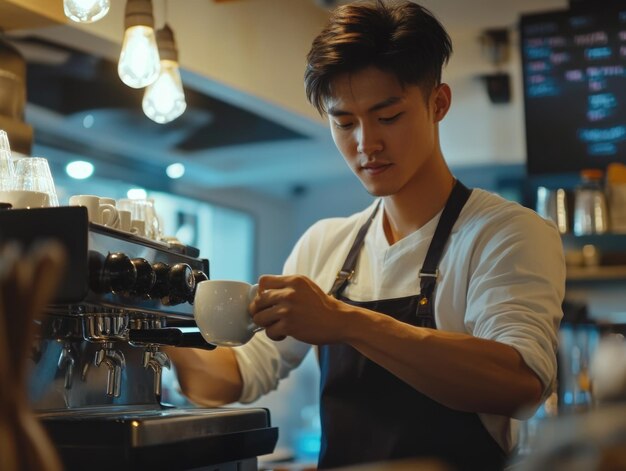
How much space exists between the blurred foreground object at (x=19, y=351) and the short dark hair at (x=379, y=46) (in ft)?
3.85

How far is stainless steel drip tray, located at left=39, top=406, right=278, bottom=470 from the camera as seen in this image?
3.94 feet

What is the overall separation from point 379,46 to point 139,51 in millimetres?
546

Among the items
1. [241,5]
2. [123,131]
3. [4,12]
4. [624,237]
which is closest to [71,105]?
[123,131]

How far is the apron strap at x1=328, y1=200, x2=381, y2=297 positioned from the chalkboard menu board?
1817mm

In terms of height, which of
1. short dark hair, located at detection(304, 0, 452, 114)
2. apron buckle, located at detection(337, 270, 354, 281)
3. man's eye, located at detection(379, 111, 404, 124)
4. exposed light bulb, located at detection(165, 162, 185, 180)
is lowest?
apron buckle, located at detection(337, 270, 354, 281)

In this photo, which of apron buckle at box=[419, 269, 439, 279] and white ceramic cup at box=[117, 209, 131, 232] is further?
apron buckle at box=[419, 269, 439, 279]

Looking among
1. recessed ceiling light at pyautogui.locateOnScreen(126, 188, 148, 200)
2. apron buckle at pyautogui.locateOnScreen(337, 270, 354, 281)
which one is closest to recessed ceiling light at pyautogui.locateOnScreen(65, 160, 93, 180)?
recessed ceiling light at pyautogui.locateOnScreen(126, 188, 148, 200)

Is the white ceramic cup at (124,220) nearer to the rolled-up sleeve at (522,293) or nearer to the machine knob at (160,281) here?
the machine knob at (160,281)

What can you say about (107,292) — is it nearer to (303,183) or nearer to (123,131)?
(123,131)

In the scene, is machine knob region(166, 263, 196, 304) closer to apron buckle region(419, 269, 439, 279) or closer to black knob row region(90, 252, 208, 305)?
black knob row region(90, 252, 208, 305)

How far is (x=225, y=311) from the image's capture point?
4.54 ft

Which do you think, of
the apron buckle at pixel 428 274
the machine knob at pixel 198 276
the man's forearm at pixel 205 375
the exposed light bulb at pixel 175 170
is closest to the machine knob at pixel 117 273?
the machine knob at pixel 198 276

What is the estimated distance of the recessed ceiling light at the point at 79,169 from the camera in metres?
4.24

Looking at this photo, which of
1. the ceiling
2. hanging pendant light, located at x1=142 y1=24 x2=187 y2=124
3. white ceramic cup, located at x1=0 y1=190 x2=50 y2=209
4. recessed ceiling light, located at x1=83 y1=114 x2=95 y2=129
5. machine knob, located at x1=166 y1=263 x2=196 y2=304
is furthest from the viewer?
recessed ceiling light, located at x1=83 y1=114 x2=95 y2=129
